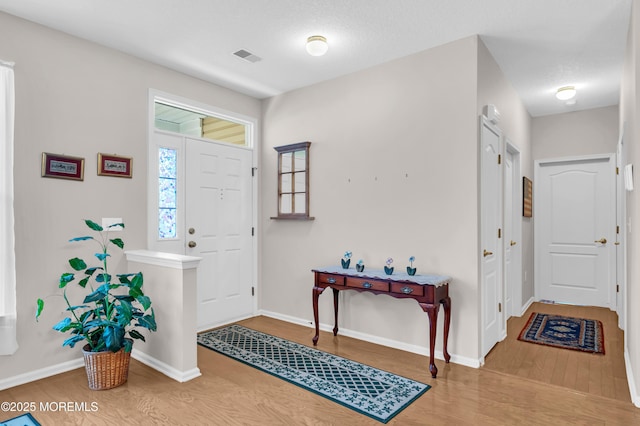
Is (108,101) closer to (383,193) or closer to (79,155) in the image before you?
(79,155)

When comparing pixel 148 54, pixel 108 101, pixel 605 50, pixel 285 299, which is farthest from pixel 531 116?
pixel 108 101

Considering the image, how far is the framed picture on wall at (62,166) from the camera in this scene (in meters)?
2.96

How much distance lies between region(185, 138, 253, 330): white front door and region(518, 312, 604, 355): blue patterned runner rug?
3095 millimetres

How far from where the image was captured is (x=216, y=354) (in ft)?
11.2

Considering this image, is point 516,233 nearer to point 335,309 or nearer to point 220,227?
point 335,309

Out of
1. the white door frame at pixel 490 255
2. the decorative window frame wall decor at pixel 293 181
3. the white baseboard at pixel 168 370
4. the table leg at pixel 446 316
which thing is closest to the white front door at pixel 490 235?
the white door frame at pixel 490 255

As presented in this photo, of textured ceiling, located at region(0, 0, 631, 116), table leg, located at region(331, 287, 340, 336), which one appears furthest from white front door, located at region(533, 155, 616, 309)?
table leg, located at region(331, 287, 340, 336)

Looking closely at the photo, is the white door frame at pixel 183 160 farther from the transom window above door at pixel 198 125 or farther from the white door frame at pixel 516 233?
the white door frame at pixel 516 233

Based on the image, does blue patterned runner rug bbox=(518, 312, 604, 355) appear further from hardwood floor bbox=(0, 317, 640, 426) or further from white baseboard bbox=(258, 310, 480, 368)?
white baseboard bbox=(258, 310, 480, 368)

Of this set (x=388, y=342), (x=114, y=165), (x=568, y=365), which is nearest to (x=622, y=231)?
(x=568, y=365)

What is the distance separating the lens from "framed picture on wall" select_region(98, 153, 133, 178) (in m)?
3.30

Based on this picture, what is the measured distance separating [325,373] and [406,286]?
3.06 feet

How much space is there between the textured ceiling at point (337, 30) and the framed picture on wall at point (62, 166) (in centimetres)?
103

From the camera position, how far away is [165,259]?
2.98m
